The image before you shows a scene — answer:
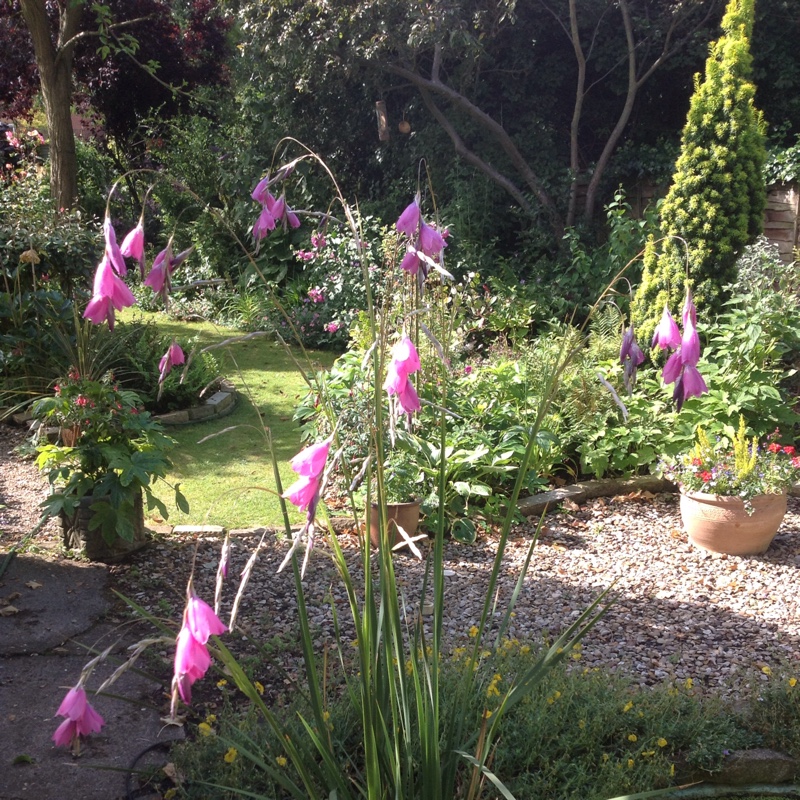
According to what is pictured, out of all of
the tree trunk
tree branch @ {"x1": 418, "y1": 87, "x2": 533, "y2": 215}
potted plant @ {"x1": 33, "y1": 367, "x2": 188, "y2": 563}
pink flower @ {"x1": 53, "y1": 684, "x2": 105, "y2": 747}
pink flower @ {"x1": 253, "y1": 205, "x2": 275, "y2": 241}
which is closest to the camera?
pink flower @ {"x1": 53, "y1": 684, "x2": 105, "y2": 747}

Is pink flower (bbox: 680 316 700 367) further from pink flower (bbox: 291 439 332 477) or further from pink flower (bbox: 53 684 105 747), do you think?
pink flower (bbox: 53 684 105 747)

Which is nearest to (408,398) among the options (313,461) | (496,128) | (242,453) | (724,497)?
(313,461)

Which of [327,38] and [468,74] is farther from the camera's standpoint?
[468,74]

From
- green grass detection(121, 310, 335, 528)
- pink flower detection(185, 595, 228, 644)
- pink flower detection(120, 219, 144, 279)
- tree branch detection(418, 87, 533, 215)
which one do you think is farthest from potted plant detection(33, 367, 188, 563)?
tree branch detection(418, 87, 533, 215)

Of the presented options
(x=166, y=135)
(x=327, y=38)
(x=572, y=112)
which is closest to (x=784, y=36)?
(x=572, y=112)

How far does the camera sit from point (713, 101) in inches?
237

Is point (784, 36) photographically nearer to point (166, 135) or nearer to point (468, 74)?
point (468, 74)

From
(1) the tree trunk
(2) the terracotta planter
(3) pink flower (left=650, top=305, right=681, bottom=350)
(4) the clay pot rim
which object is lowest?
(4) the clay pot rim

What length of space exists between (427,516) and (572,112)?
663 cm

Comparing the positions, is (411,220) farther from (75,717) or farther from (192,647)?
(75,717)

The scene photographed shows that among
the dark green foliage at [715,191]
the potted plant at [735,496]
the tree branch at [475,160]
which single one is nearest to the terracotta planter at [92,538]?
the potted plant at [735,496]

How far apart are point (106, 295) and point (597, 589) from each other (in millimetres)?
2934

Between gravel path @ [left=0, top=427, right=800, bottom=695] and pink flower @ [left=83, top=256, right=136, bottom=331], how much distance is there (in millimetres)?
1767

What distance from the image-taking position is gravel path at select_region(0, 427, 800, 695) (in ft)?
10.4
